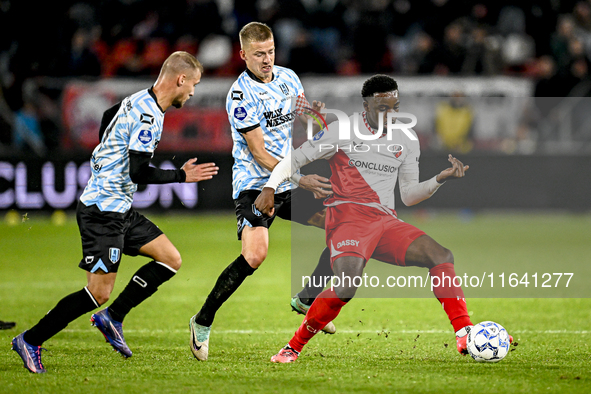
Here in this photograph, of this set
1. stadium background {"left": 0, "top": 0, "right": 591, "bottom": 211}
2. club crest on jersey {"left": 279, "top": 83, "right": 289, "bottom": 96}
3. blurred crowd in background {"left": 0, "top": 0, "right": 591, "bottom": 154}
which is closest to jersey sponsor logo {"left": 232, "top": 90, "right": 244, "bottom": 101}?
club crest on jersey {"left": 279, "top": 83, "right": 289, "bottom": 96}

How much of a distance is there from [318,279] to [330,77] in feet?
31.6

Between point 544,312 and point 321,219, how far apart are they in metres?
2.51

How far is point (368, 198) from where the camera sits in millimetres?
5246

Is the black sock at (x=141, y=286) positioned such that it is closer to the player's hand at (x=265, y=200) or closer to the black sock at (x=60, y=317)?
the black sock at (x=60, y=317)

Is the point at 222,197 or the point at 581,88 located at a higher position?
the point at 581,88

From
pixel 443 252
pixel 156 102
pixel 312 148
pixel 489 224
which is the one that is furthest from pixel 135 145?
pixel 489 224

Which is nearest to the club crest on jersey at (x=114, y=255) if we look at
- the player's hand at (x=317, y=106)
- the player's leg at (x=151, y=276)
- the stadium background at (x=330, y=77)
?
the player's leg at (x=151, y=276)

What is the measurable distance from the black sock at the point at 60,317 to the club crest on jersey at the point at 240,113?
157 cm

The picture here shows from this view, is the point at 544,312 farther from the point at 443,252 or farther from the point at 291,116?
the point at 291,116

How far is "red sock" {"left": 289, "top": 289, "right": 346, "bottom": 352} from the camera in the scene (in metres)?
4.85

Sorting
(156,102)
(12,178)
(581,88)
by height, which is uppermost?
(156,102)

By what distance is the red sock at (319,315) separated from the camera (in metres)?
4.85

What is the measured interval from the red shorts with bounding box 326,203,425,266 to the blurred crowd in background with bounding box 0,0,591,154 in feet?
32.3

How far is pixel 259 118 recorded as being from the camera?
5.48 metres
